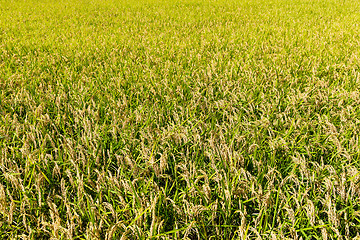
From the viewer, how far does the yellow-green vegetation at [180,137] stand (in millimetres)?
1376

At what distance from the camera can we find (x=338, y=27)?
21.6 feet

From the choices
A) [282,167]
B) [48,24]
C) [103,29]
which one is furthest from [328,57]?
[48,24]

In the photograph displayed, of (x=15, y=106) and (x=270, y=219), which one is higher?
(x=15, y=106)

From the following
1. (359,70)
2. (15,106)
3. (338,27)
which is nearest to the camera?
(15,106)

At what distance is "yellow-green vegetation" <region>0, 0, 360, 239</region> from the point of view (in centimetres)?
138

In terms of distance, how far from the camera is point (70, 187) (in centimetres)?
161

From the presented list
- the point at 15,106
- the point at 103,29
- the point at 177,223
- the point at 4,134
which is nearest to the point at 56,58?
Answer: the point at 15,106

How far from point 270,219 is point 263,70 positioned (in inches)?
98.3

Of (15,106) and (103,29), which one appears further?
(103,29)

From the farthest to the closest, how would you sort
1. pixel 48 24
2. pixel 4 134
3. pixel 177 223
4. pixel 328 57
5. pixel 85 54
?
pixel 48 24, pixel 85 54, pixel 328 57, pixel 4 134, pixel 177 223

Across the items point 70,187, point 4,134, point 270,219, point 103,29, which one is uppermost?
point 103,29

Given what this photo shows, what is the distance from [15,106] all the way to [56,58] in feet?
6.36

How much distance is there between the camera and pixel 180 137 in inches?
77.3

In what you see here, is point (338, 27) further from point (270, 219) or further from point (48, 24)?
point (48, 24)
